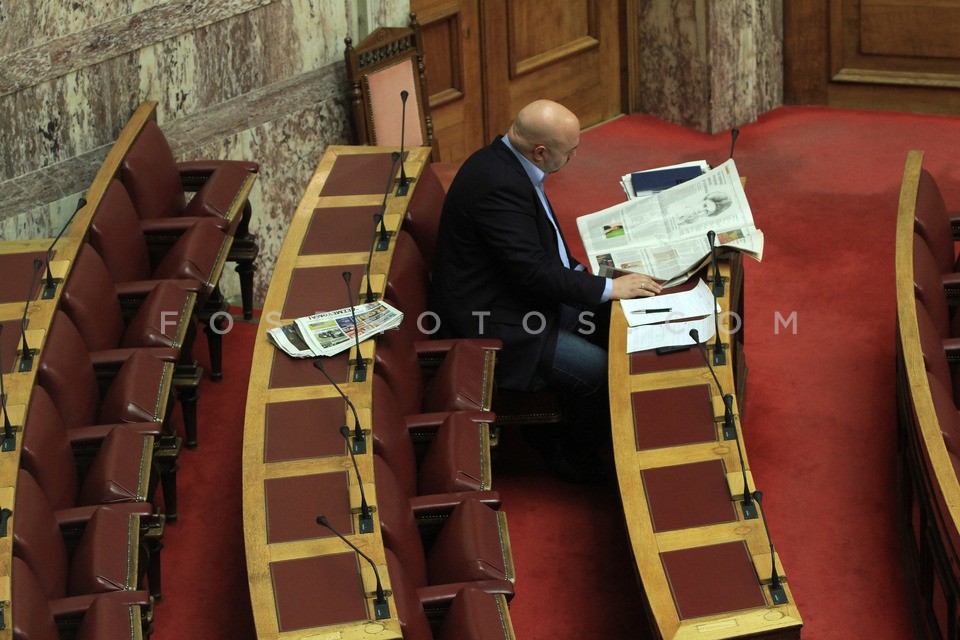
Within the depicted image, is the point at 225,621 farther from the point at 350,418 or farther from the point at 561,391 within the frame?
the point at 561,391

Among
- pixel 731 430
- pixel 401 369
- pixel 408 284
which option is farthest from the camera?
pixel 408 284

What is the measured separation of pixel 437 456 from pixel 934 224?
5.20 feet

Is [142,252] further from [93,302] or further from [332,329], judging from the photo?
[332,329]

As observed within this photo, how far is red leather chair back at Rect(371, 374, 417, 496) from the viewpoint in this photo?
3146mm

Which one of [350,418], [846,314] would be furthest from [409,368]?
[846,314]

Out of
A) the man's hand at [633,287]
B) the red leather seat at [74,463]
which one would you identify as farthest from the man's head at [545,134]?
the red leather seat at [74,463]

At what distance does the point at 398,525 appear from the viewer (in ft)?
9.70

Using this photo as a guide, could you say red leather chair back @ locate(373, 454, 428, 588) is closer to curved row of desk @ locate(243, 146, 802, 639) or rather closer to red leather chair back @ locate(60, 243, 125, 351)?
curved row of desk @ locate(243, 146, 802, 639)

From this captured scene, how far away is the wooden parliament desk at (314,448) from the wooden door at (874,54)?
8.21ft

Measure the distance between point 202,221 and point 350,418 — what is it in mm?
1110

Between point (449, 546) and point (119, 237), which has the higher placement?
point (119, 237)

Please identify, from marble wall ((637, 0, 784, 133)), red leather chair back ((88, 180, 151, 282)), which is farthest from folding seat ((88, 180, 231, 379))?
marble wall ((637, 0, 784, 133))

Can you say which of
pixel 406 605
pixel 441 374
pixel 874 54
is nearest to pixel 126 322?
pixel 441 374

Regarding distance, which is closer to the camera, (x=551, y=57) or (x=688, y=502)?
(x=688, y=502)
